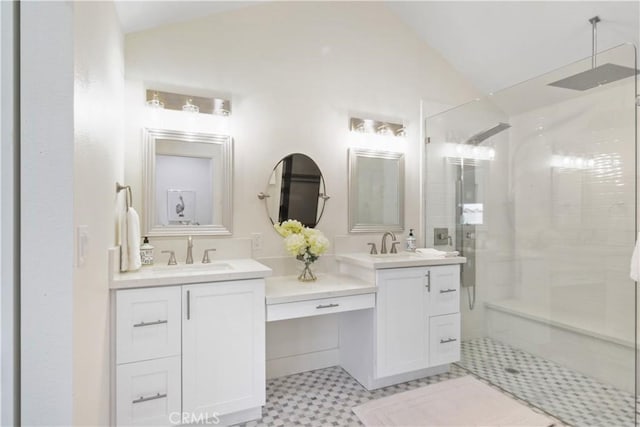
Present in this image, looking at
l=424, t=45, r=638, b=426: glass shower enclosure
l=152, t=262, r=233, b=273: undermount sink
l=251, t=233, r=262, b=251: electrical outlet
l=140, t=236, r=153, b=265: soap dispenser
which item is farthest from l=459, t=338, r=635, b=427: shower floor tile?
l=140, t=236, r=153, b=265: soap dispenser

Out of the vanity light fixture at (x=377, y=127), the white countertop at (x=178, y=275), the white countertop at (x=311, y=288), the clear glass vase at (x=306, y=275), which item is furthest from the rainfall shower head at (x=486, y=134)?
the white countertop at (x=178, y=275)

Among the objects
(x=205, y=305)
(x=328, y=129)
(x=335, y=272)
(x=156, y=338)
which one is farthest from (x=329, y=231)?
(x=156, y=338)

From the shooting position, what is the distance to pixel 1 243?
2.92 ft

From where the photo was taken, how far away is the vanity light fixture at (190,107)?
223 centimetres

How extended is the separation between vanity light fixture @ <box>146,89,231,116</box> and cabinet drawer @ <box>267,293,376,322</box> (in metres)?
1.37

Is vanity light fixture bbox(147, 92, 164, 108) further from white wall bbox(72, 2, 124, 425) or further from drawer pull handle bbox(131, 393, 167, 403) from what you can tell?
drawer pull handle bbox(131, 393, 167, 403)

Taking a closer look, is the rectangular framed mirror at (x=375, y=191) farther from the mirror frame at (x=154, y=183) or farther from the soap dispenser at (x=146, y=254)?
the soap dispenser at (x=146, y=254)

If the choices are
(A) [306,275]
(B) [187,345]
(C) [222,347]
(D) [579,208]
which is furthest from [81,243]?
(D) [579,208]

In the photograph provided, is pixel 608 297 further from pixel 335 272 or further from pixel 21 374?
pixel 21 374


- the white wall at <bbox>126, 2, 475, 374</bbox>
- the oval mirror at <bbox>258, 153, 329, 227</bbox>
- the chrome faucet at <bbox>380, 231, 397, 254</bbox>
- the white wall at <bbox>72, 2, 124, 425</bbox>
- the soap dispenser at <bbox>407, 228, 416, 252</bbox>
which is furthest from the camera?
the soap dispenser at <bbox>407, 228, 416, 252</bbox>

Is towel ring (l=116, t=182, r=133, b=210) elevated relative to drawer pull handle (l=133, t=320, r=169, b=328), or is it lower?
elevated

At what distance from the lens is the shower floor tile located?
6.68 feet

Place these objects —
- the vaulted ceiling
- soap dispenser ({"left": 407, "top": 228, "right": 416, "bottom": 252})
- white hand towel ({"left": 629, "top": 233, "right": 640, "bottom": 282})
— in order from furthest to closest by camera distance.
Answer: soap dispenser ({"left": 407, "top": 228, "right": 416, "bottom": 252}), the vaulted ceiling, white hand towel ({"left": 629, "top": 233, "right": 640, "bottom": 282})

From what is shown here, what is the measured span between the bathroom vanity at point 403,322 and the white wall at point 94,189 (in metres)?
1.55
